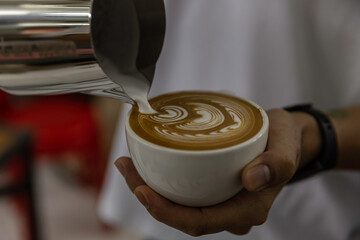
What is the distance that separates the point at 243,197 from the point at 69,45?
0.25m

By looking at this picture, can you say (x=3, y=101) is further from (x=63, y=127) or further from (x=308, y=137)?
(x=308, y=137)

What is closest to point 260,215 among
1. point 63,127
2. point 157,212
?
point 157,212

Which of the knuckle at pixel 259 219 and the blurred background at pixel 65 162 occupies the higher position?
the knuckle at pixel 259 219

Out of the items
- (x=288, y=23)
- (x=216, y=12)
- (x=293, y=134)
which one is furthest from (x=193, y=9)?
(x=293, y=134)

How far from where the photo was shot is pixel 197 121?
431 mm

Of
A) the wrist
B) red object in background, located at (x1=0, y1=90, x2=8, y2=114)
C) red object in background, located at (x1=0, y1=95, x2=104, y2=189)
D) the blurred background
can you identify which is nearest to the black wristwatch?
the wrist

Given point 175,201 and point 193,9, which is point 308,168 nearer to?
point 175,201

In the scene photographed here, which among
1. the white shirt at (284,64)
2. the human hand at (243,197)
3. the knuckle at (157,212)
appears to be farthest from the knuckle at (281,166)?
the white shirt at (284,64)

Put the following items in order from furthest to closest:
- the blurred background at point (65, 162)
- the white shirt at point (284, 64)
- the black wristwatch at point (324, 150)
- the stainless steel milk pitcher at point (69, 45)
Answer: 1. the blurred background at point (65, 162)
2. the white shirt at point (284, 64)
3. the black wristwatch at point (324, 150)
4. the stainless steel milk pitcher at point (69, 45)

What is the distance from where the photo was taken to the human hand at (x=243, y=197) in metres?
0.39

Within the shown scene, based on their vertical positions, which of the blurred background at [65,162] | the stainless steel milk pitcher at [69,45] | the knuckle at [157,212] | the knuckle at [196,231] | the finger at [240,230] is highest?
the stainless steel milk pitcher at [69,45]

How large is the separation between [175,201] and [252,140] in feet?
0.36

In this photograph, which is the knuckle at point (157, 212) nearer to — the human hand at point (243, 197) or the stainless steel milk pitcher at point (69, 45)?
the human hand at point (243, 197)

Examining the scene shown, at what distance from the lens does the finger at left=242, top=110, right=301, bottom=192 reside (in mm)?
373
